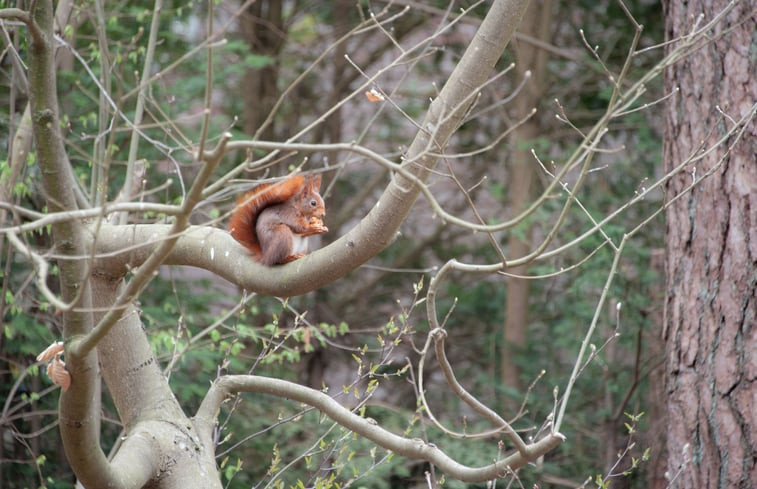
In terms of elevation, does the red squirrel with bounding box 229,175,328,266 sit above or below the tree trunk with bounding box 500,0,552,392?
above

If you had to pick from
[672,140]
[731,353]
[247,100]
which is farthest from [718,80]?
[247,100]

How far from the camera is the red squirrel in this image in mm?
2490

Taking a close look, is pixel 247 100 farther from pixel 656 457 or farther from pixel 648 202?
pixel 656 457

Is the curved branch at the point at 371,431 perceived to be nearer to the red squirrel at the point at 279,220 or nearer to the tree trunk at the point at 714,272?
the red squirrel at the point at 279,220

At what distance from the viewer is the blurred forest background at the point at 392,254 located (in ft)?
15.1

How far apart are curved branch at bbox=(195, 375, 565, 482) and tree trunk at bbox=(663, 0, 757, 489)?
1.03 meters

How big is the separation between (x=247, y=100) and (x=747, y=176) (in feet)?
14.7

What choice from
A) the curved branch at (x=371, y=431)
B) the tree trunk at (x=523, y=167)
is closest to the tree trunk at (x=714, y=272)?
the curved branch at (x=371, y=431)

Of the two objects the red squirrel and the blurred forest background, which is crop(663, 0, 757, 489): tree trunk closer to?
the blurred forest background

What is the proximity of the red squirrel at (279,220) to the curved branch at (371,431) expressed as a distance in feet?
1.41

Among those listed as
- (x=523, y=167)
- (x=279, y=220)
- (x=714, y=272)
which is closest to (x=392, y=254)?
(x=523, y=167)

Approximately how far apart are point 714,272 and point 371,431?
1595 millimetres

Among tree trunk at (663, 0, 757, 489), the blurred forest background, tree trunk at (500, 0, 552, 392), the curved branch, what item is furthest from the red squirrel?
tree trunk at (500, 0, 552, 392)

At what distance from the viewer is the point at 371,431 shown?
2566 millimetres
